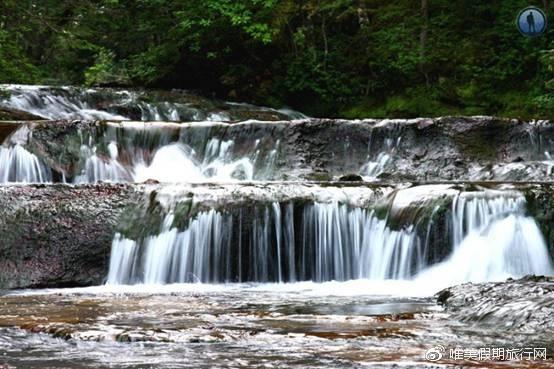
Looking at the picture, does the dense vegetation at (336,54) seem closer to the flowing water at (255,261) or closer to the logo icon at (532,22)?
the flowing water at (255,261)

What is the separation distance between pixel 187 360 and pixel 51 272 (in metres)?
4.99

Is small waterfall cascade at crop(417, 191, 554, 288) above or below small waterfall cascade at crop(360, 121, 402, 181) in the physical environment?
below

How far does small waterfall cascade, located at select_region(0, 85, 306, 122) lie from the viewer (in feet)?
51.8

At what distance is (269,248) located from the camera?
8797 mm

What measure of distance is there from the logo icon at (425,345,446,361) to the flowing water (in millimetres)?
46

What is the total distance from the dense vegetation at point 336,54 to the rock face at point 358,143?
193 inches

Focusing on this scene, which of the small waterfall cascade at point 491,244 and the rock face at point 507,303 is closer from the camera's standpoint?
the rock face at point 507,303

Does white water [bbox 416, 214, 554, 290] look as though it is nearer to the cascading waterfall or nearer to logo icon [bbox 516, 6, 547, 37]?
the cascading waterfall

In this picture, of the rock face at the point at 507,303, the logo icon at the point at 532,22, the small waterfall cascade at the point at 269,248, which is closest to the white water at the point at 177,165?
the small waterfall cascade at the point at 269,248

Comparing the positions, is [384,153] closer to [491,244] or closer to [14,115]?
[491,244]

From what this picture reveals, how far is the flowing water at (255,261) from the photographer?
4266 millimetres

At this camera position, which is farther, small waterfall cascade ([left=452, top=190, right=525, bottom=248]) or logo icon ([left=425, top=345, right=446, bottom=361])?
small waterfall cascade ([left=452, top=190, right=525, bottom=248])

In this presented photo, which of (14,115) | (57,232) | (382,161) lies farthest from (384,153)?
(14,115)

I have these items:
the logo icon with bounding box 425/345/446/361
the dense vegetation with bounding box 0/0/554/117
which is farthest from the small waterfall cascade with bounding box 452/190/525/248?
the dense vegetation with bounding box 0/0/554/117
